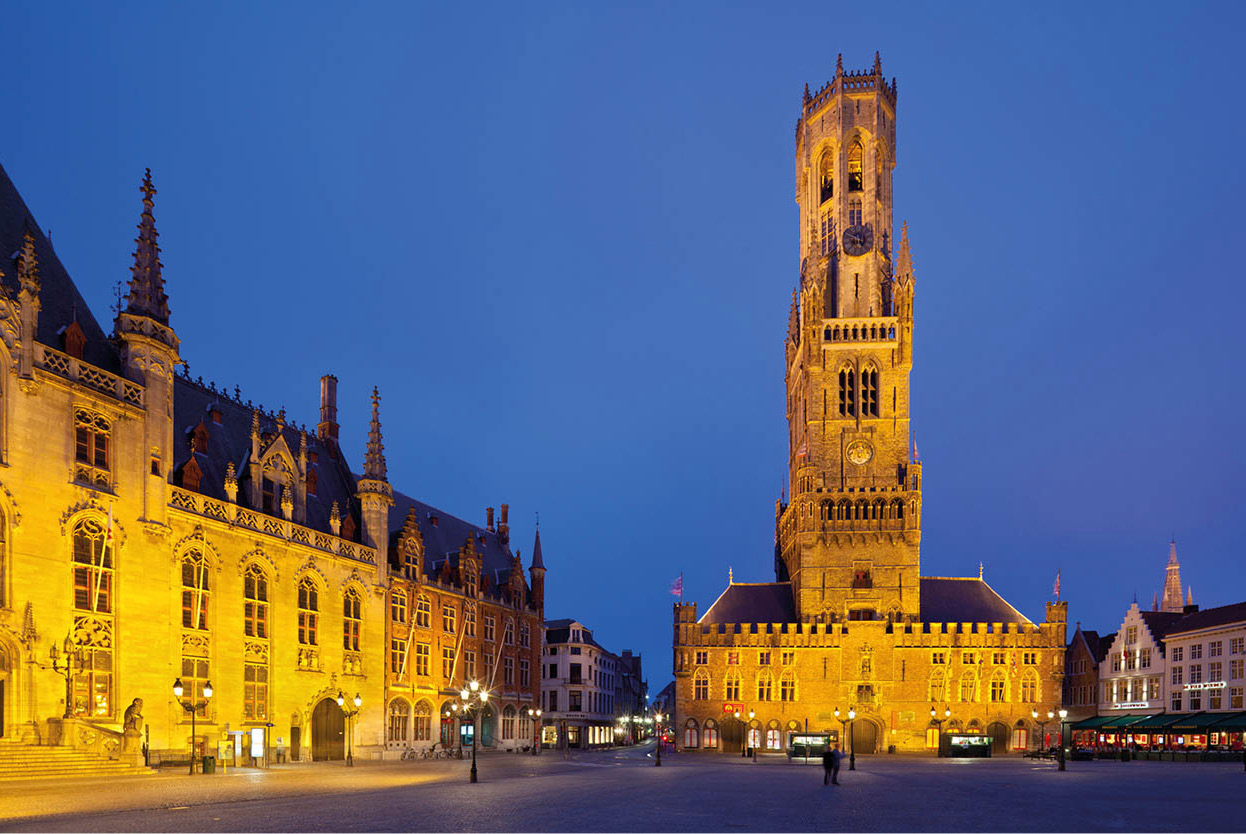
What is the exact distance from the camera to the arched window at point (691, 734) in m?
85.7

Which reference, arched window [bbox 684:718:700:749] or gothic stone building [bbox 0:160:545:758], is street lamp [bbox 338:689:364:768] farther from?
arched window [bbox 684:718:700:749]

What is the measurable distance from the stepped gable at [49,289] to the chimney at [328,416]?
20.9 m

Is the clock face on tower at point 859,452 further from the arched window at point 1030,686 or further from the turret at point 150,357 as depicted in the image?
the turret at point 150,357

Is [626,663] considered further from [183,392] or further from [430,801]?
[430,801]

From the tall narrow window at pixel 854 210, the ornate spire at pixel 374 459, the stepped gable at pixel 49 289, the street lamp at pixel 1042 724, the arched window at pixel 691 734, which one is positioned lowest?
the arched window at pixel 691 734

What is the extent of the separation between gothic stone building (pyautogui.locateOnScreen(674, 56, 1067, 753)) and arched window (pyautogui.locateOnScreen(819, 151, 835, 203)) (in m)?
1.88

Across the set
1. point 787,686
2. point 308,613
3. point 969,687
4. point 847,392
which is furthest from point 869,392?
point 308,613

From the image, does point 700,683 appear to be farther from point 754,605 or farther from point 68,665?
point 68,665

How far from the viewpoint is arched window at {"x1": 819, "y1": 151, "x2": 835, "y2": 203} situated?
328 feet

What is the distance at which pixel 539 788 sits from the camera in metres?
34.7

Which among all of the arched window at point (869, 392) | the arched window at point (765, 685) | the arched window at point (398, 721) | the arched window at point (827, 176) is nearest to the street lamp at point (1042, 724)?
the arched window at point (765, 685)

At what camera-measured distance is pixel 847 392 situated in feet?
302

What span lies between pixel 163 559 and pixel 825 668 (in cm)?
5580

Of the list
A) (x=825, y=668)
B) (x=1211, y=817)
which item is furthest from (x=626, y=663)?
(x=1211, y=817)
